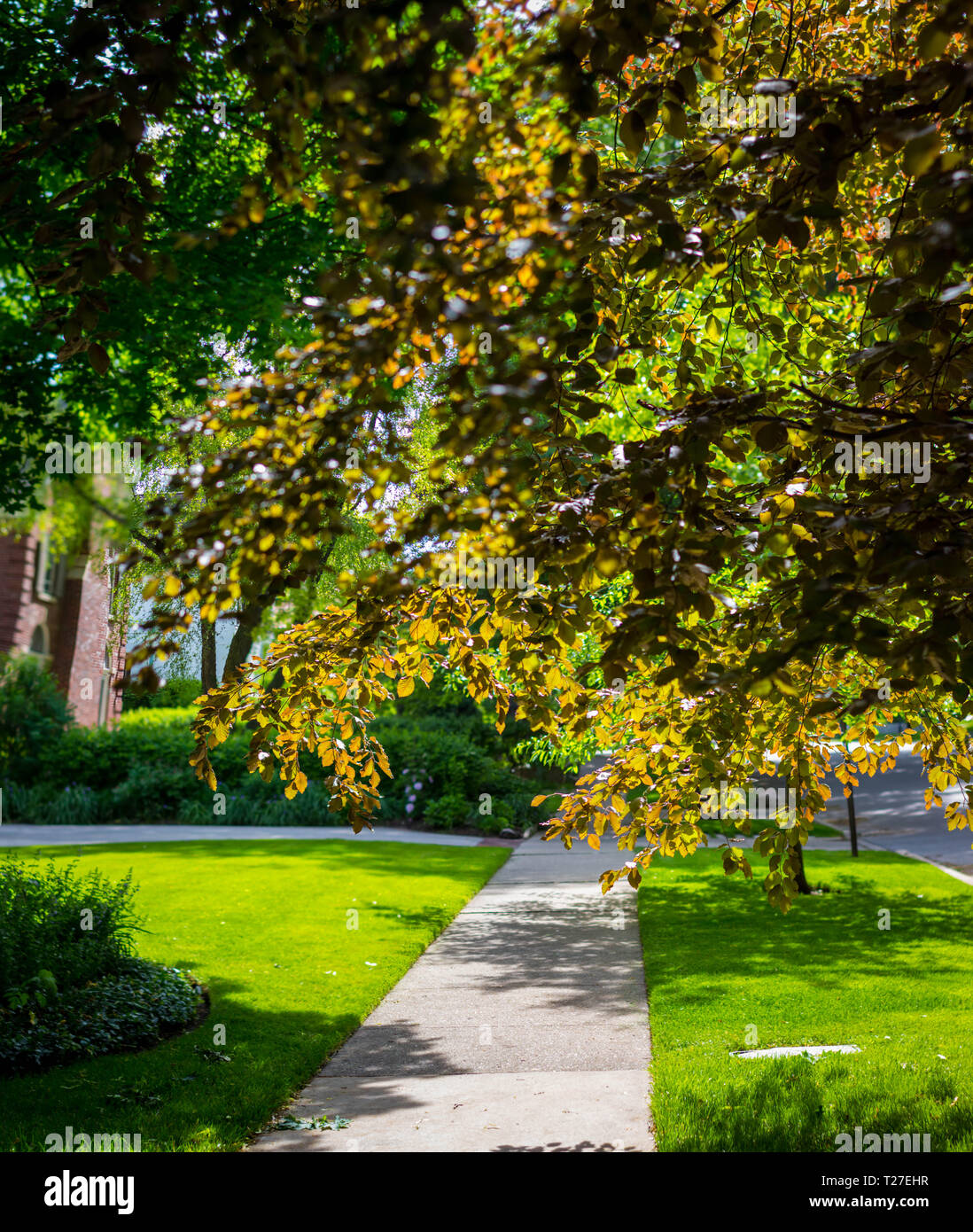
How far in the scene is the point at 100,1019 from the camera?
6445 millimetres

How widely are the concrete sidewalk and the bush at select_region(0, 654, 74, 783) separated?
531 inches

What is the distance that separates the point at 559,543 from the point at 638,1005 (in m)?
5.05

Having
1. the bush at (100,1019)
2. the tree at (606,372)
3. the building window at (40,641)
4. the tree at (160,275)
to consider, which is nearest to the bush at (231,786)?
the building window at (40,641)

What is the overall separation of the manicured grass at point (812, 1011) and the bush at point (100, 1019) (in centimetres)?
306

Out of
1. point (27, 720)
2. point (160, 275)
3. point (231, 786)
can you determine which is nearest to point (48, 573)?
point (27, 720)

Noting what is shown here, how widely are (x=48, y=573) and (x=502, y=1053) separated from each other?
28.0m

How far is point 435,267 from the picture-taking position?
2.49m

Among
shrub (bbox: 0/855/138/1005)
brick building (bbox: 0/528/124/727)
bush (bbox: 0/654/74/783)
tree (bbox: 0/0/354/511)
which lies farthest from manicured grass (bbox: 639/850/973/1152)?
brick building (bbox: 0/528/124/727)

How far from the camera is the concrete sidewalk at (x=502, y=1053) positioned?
16.0 feet

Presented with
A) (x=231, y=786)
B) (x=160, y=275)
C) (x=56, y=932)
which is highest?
(x=160, y=275)

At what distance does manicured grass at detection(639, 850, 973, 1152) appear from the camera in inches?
192

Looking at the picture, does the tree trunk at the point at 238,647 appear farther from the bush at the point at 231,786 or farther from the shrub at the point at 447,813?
the bush at the point at 231,786

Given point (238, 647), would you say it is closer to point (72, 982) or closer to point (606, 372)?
point (72, 982)
